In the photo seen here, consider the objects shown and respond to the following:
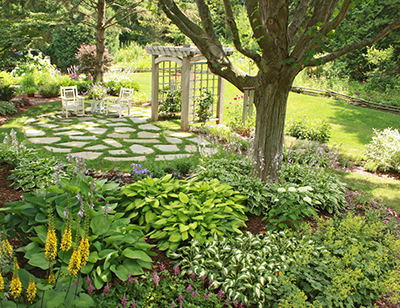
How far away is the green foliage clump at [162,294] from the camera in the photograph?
228 centimetres

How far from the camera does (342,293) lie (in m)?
2.24

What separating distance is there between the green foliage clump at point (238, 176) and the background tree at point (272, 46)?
30 cm

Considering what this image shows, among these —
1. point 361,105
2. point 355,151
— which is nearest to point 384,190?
point 355,151

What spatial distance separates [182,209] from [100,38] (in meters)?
9.96

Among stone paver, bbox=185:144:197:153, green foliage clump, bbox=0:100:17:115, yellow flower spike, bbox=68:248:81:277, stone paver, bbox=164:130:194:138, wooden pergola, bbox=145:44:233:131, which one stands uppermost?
wooden pergola, bbox=145:44:233:131

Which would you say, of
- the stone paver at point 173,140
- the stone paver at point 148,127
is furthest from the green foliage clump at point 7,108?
the stone paver at point 173,140

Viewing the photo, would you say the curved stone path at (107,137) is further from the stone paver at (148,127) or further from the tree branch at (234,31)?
the tree branch at (234,31)

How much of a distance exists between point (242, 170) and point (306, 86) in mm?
10867

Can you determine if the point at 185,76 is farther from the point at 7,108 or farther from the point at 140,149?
the point at 7,108

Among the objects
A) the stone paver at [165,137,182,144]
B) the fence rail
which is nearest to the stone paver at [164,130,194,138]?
the stone paver at [165,137,182,144]

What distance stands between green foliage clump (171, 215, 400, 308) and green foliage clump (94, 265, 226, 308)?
0.38ft

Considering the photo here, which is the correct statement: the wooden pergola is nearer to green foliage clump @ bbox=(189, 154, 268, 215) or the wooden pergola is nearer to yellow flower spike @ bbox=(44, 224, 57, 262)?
green foliage clump @ bbox=(189, 154, 268, 215)

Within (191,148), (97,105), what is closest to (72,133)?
(97,105)

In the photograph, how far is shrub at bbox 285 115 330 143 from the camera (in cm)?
738
